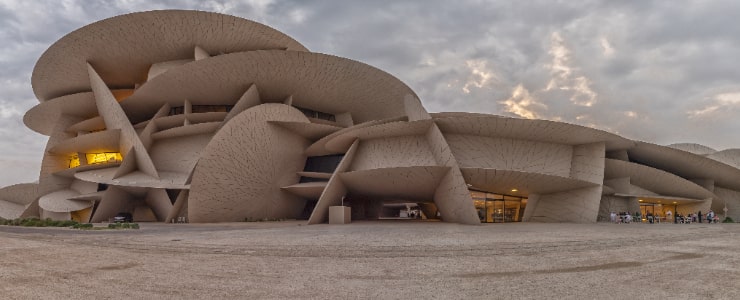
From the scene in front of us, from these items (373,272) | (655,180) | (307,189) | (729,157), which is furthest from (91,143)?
(729,157)

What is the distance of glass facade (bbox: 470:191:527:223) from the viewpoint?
28.9 m

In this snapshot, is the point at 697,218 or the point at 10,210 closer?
the point at 697,218

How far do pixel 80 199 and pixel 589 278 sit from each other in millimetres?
39836

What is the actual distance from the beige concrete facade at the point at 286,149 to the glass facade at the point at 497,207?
0.12m

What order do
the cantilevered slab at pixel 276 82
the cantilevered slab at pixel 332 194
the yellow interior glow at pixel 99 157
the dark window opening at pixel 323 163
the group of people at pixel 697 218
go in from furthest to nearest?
the yellow interior glow at pixel 99 157 < the dark window opening at pixel 323 163 < the cantilevered slab at pixel 276 82 < the group of people at pixel 697 218 < the cantilevered slab at pixel 332 194

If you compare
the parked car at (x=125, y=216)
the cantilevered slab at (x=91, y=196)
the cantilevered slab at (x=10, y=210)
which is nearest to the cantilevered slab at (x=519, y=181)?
the parked car at (x=125, y=216)

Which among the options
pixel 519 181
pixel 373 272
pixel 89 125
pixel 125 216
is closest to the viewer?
pixel 373 272

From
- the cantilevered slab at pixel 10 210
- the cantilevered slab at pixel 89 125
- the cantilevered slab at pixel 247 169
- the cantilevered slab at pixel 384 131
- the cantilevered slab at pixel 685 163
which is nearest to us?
the cantilevered slab at pixel 384 131

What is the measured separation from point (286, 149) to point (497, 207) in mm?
17549

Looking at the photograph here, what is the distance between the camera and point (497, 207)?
98.6ft

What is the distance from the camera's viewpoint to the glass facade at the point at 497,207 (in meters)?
28.9

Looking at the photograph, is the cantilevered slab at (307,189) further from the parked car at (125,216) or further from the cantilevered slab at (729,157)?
the cantilevered slab at (729,157)

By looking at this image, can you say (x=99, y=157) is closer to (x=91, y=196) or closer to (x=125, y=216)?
(x=91, y=196)

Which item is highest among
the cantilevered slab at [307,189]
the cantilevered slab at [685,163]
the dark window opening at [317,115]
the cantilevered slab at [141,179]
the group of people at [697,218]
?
the dark window opening at [317,115]
